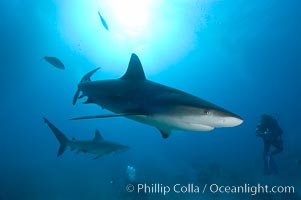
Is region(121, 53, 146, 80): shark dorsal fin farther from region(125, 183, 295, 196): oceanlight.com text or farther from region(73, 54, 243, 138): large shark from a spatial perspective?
region(125, 183, 295, 196): oceanlight.com text

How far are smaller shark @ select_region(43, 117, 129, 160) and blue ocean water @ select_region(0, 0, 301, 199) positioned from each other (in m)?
5.64

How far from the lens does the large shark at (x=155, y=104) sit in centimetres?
333

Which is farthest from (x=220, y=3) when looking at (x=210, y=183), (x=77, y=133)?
(x=77, y=133)

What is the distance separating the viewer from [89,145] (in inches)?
324

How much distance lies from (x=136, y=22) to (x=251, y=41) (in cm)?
1585

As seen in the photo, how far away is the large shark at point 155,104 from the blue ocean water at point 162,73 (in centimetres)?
907

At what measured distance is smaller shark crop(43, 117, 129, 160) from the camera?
8.04m

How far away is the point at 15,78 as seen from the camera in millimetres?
43719

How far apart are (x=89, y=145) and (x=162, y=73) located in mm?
49110

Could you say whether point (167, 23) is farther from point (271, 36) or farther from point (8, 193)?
point (8, 193)

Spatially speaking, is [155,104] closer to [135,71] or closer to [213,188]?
[135,71]

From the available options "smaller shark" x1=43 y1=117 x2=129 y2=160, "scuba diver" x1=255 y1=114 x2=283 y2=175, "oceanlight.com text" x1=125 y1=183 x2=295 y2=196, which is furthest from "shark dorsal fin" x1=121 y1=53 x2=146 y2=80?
"oceanlight.com text" x1=125 y1=183 x2=295 y2=196

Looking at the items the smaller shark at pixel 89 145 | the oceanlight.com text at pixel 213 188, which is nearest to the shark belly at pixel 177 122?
the smaller shark at pixel 89 145

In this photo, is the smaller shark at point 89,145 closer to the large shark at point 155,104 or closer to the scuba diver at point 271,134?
the large shark at point 155,104
